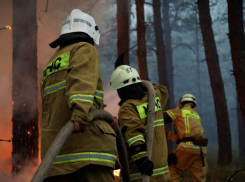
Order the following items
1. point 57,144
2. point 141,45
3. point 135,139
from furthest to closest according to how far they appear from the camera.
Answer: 1. point 141,45
2. point 135,139
3. point 57,144

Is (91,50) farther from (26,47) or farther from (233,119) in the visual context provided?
(233,119)

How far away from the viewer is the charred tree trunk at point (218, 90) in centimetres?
1130

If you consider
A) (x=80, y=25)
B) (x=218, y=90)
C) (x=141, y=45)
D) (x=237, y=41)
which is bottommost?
(x=80, y=25)

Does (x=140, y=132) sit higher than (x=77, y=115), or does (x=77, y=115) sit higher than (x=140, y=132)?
(x=77, y=115)

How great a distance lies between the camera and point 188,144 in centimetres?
659

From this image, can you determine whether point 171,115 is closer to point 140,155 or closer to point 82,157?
point 140,155

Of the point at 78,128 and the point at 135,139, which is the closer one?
the point at 78,128

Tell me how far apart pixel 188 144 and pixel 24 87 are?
3461 mm

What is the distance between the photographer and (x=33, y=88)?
6.87m

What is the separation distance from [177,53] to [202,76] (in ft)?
23.1

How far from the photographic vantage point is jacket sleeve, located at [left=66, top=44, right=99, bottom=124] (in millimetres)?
2488

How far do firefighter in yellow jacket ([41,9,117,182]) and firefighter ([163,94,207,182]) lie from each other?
375 centimetres

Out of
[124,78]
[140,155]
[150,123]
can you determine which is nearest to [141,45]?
[124,78]

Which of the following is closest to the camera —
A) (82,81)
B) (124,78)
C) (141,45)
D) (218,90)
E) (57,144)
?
(57,144)
